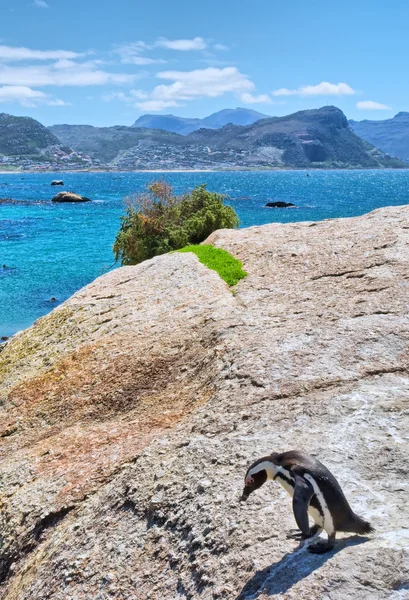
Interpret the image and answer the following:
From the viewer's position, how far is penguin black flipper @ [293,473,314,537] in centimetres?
712

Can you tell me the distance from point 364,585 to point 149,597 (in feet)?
10.3

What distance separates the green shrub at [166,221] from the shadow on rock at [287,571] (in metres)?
29.3

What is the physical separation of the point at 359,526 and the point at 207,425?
4.30 meters

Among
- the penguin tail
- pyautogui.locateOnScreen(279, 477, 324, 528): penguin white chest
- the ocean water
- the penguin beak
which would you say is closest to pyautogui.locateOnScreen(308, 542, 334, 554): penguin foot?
pyautogui.locateOnScreen(279, 477, 324, 528): penguin white chest

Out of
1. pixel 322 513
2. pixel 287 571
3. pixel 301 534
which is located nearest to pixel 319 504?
pixel 322 513

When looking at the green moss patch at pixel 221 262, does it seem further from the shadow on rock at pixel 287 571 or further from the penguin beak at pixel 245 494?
the shadow on rock at pixel 287 571

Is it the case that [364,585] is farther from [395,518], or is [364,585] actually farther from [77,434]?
[77,434]

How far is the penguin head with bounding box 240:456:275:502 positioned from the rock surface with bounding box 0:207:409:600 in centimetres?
54

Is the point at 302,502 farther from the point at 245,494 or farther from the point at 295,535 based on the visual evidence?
the point at 245,494

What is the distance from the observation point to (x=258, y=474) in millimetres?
7941

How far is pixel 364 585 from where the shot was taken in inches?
261

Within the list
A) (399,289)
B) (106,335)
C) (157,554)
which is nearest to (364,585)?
(157,554)

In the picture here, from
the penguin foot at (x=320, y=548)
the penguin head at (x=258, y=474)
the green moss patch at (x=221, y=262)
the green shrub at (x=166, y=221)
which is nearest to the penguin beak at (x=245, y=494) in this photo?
the penguin head at (x=258, y=474)

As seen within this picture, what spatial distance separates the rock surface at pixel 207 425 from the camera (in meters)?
7.97
